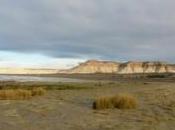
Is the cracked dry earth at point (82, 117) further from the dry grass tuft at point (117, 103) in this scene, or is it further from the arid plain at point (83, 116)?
the dry grass tuft at point (117, 103)

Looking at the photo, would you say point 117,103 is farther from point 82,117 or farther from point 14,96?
point 14,96

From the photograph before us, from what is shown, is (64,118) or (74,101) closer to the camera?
(64,118)

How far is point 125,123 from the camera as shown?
1480cm

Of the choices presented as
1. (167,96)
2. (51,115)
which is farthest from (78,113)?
(167,96)

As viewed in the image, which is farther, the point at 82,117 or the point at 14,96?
the point at 14,96

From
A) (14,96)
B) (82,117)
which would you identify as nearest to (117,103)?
(82,117)

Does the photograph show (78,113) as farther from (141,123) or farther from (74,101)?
(74,101)

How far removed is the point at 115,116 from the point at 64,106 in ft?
11.8

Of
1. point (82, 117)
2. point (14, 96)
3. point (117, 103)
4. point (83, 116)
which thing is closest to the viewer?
point (82, 117)

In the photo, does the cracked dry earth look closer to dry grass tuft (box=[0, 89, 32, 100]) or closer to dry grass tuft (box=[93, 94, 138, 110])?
dry grass tuft (box=[93, 94, 138, 110])

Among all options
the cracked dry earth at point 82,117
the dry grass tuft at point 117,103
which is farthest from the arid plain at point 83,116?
the dry grass tuft at point 117,103

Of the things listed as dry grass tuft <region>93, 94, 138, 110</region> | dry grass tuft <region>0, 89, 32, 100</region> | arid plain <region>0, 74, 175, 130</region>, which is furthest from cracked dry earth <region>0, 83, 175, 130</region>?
dry grass tuft <region>0, 89, 32, 100</region>

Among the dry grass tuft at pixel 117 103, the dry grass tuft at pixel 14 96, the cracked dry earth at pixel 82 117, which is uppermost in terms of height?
the dry grass tuft at pixel 14 96

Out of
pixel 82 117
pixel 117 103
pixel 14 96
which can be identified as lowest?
pixel 82 117
